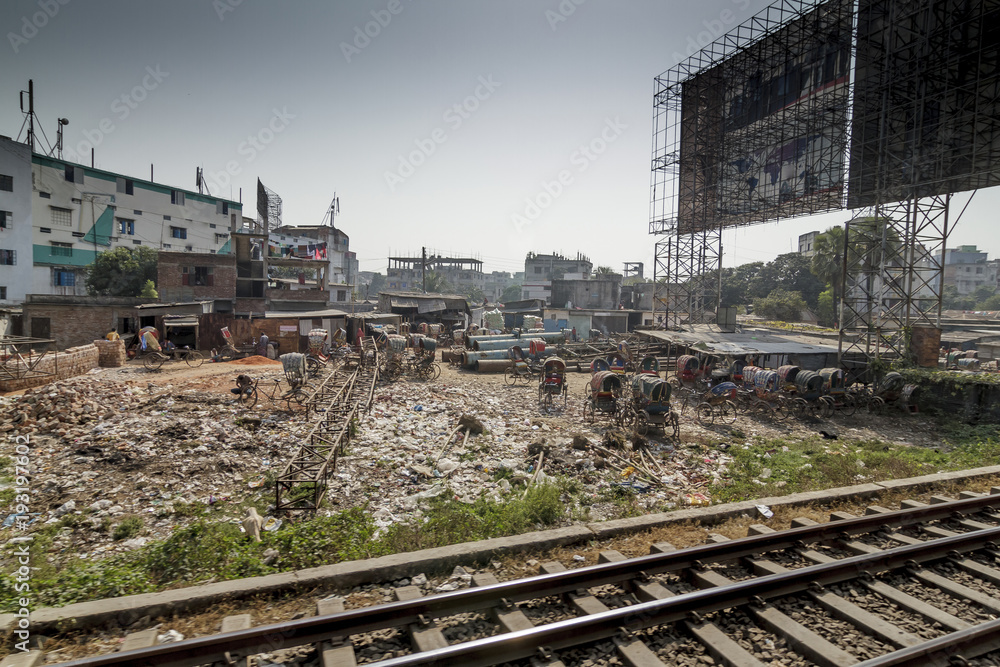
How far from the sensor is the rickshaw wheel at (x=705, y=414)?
1486 centimetres

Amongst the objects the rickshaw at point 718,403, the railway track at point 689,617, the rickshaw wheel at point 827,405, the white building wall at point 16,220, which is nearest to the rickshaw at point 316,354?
the rickshaw at point 718,403

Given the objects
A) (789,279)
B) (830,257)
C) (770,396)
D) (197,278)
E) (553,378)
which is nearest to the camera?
(770,396)

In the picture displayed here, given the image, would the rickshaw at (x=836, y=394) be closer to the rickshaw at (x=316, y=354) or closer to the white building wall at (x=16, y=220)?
the rickshaw at (x=316, y=354)

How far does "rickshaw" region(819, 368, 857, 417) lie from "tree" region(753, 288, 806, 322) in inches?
1334

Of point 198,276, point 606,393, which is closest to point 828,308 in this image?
point 606,393

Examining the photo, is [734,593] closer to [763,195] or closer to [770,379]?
[770,379]

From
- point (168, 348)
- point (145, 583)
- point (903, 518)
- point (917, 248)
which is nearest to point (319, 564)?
point (145, 583)

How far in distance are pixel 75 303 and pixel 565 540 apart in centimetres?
2707

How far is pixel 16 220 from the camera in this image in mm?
33938

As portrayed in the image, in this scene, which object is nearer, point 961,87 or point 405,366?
point 961,87

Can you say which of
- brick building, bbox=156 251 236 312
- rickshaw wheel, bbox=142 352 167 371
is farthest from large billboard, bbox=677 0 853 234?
rickshaw wheel, bbox=142 352 167 371

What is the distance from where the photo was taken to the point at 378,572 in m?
4.81

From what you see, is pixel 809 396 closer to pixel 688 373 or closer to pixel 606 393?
pixel 688 373

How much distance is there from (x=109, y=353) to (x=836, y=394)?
1054 inches
